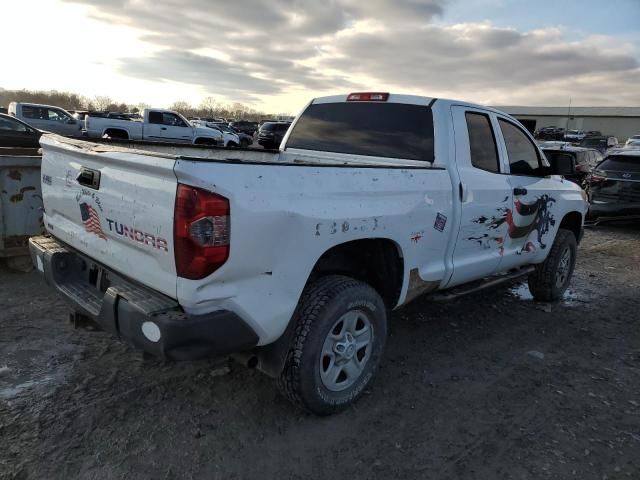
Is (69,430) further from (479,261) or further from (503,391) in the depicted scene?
(479,261)

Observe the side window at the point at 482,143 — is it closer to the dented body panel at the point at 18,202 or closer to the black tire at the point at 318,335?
the black tire at the point at 318,335

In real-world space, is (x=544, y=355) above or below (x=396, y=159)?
below

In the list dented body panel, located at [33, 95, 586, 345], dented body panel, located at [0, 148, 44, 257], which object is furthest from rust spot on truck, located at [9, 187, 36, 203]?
dented body panel, located at [33, 95, 586, 345]

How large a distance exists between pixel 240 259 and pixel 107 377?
167 centimetres

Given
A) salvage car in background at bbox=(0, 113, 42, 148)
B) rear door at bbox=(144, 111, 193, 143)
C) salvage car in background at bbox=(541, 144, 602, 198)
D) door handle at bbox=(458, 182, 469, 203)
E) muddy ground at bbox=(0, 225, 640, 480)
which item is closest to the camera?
muddy ground at bbox=(0, 225, 640, 480)

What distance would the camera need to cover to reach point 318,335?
2807 mm

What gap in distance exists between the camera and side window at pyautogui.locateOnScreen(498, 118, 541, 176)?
449 cm

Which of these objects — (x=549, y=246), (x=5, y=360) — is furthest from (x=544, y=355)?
(x=5, y=360)

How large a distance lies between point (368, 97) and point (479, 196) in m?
1.29

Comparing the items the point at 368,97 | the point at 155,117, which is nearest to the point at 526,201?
the point at 368,97

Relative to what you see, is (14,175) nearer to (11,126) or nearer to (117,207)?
(117,207)

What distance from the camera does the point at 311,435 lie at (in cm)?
291

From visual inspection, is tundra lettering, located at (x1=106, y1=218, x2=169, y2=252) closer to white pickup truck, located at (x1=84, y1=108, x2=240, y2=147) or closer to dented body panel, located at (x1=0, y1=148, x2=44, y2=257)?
dented body panel, located at (x1=0, y1=148, x2=44, y2=257)

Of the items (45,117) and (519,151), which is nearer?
(519,151)
